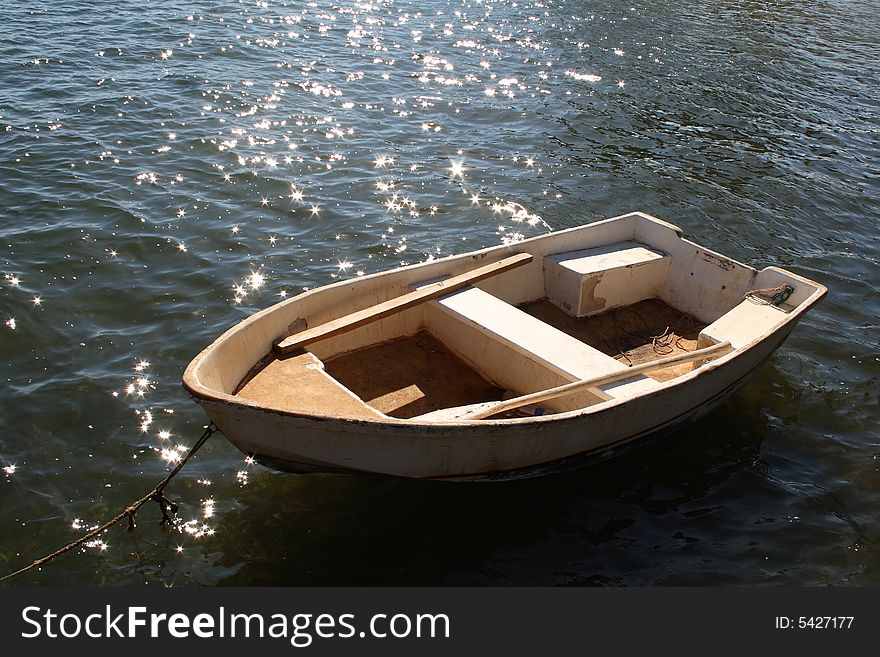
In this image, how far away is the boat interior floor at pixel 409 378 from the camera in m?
8.81

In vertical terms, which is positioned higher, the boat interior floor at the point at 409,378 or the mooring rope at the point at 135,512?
the boat interior floor at the point at 409,378

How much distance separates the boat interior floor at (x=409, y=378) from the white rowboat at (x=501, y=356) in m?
0.02

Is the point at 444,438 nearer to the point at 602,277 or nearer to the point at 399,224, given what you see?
the point at 602,277

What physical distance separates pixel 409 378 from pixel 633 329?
3.70 meters

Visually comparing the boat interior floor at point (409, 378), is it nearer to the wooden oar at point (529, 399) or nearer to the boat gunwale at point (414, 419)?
the wooden oar at point (529, 399)

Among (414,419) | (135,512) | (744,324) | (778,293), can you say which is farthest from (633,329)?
(135,512)

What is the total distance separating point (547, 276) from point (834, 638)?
5.98 meters

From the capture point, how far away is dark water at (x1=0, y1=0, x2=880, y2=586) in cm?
810

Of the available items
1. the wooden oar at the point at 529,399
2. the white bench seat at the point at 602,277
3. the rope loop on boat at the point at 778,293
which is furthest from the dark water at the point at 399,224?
the white bench seat at the point at 602,277

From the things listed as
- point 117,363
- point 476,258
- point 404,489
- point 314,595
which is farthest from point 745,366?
point 117,363

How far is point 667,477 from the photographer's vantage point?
9188mm

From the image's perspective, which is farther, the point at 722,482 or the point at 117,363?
the point at 117,363

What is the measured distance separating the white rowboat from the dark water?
103 centimetres

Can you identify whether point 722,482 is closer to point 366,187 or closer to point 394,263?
point 394,263
